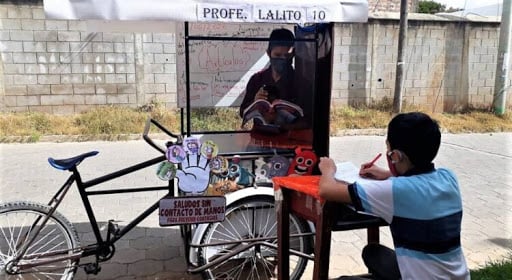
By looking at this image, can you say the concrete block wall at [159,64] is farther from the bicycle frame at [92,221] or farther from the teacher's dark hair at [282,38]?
the bicycle frame at [92,221]

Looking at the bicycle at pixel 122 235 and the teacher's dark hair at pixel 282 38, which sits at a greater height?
the teacher's dark hair at pixel 282 38

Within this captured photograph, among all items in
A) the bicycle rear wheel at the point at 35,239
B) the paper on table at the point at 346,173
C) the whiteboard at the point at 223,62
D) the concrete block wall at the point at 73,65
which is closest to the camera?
the paper on table at the point at 346,173

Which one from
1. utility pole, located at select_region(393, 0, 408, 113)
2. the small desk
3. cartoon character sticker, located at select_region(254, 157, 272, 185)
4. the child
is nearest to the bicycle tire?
cartoon character sticker, located at select_region(254, 157, 272, 185)

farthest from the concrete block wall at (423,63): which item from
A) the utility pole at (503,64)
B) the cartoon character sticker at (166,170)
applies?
the cartoon character sticker at (166,170)

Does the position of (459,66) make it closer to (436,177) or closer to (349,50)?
(349,50)

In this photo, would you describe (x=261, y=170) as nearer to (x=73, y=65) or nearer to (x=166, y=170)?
(x=166, y=170)

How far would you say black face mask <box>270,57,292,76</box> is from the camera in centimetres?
372

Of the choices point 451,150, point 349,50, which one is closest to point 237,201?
point 451,150

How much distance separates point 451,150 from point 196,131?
615cm

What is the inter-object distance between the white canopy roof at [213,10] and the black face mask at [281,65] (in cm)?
84

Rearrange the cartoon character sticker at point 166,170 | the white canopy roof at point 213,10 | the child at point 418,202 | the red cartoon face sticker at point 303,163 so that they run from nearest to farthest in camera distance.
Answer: the child at point 418,202 < the white canopy roof at point 213,10 < the cartoon character sticker at point 166,170 < the red cartoon face sticker at point 303,163

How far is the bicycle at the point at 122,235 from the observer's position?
289 cm

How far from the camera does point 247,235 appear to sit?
3.27m

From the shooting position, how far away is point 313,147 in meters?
3.49
